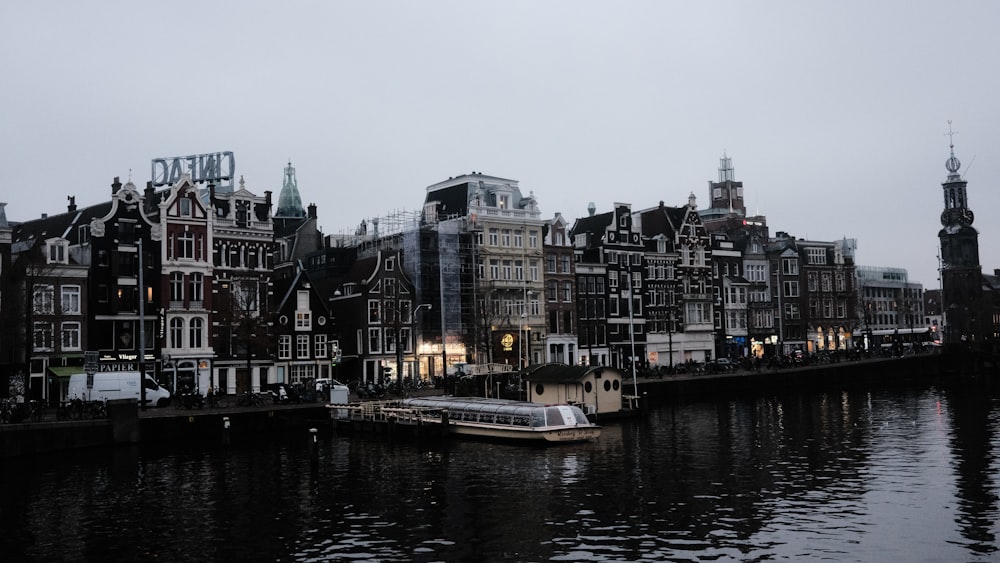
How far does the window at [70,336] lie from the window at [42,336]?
1513 millimetres

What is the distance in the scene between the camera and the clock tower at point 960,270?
174m

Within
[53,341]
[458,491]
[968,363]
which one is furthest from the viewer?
[968,363]

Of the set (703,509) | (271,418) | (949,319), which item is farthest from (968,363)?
(703,509)

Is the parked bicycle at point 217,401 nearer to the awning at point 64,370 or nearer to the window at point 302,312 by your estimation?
the awning at point 64,370

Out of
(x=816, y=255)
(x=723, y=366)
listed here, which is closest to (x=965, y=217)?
(x=816, y=255)

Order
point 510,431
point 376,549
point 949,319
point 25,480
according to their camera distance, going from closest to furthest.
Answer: point 376,549 < point 25,480 < point 510,431 < point 949,319

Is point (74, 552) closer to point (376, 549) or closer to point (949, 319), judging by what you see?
point (376, 549)

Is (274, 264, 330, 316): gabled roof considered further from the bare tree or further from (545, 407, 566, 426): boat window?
(545, 407, 566, 426): boat window

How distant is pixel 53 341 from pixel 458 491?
4982 centimetres

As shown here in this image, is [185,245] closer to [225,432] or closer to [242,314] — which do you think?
[242,314]

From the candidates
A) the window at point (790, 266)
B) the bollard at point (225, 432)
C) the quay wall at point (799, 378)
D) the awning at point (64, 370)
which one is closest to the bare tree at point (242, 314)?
the awning at point (64, 370)

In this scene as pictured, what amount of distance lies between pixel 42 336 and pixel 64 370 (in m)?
3.33

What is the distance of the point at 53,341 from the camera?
7944cm

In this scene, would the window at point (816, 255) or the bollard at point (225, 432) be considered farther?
the window at point (816, 255)
